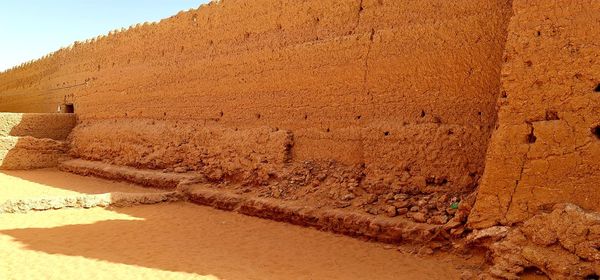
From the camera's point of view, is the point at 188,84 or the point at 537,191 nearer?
the point at 537,191

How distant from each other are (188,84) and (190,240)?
500cm

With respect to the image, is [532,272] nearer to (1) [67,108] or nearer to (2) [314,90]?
(2) [314,90]

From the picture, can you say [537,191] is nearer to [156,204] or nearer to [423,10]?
[423,10]

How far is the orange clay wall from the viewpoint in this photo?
6.19 m

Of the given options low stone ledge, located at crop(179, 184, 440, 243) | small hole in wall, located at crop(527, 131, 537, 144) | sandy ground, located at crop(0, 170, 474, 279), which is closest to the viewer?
small hole in wall, located at crop(527, 131, 537, 144)

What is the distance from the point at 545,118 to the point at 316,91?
387cm

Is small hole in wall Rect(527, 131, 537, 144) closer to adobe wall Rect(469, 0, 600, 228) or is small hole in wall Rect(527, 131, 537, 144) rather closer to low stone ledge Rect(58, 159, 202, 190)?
adobe wall Rect(469, 0, 600, 228)

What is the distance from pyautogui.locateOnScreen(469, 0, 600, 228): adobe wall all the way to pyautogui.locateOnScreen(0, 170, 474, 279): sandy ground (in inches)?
38.7

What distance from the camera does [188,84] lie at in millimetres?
10484

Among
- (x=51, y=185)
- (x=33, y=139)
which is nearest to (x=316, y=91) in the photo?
(x=51, y=185)

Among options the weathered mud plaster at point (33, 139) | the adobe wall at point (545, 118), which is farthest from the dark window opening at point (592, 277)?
the weathered mud plaster at point (33, 139)

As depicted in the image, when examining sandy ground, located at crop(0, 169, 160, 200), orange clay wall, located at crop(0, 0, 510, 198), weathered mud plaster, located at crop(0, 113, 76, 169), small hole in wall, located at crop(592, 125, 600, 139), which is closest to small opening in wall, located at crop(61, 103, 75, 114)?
weathered mud plaster, located at crop(0, 113, 76, 169)

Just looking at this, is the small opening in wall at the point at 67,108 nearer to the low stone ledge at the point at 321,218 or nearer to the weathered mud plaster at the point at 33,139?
the weathered mud plaster at the point at 33,139

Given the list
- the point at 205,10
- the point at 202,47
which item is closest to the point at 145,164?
the point at 202,47
